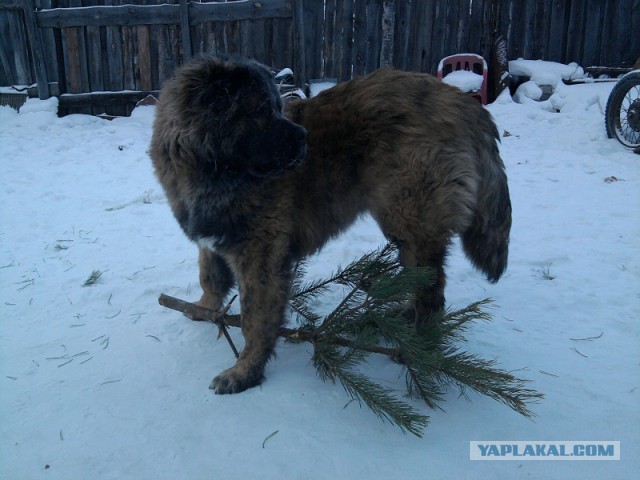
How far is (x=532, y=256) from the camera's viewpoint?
3.82 meters

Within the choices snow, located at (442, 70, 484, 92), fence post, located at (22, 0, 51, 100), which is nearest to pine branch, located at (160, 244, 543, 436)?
snow, located at (442, 70, 484, 92)

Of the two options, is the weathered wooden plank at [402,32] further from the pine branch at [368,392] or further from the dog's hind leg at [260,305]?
the pine branch at [368,392]

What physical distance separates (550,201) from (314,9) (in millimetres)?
5940

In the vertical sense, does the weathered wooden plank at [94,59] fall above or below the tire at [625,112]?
above

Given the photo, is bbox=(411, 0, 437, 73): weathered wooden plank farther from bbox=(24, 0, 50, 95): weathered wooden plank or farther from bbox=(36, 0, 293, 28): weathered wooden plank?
bbox=(24, 0, 50, 95): weathered wooden plank

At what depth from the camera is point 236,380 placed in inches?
92.5

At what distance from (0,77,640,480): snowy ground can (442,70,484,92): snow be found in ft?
13.5

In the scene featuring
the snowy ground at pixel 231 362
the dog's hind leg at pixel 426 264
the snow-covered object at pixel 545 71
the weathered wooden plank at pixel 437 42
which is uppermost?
the weathered wooden plank at pixel 437 42

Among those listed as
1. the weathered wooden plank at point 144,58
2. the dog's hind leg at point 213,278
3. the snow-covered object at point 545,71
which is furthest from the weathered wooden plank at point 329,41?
the dog's hind leg at point 213,278

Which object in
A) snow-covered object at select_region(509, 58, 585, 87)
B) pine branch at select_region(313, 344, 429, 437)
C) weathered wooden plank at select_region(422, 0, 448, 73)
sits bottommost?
pine branch at select_region(313, 344, 429, 437)

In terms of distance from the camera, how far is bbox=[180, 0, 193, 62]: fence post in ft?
27.9

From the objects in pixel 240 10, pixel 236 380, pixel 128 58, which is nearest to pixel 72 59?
pixel 128 58

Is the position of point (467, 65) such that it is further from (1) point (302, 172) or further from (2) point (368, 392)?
(2) point (368, 392)

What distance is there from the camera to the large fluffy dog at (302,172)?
91.9 inches
